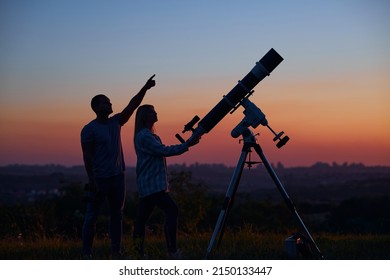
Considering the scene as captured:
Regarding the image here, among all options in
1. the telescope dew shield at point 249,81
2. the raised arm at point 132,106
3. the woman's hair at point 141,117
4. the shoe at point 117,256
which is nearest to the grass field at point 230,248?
the shoe at point 117,256

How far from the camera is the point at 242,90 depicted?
658 centimetres

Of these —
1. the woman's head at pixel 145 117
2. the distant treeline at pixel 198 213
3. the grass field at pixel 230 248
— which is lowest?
the distant treeline at pixel 198 213

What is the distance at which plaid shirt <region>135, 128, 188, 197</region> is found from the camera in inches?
263

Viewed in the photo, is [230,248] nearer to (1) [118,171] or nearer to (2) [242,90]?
(1) [118,171]

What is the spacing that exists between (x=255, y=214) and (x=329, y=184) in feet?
132

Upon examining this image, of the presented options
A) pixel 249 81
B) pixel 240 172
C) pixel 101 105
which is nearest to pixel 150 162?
pixel 101 105

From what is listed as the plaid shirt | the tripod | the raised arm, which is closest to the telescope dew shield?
the tripod

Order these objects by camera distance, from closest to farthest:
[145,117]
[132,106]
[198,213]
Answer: [145,117] < [132,106] < [198,213]

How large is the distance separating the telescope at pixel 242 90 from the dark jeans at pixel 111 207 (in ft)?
3.84

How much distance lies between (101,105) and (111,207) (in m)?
1.28

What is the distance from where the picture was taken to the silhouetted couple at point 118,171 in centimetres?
675

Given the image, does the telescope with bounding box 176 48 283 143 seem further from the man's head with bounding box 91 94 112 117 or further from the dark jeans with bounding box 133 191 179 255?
the man's head with bounding box 91 94 112 117

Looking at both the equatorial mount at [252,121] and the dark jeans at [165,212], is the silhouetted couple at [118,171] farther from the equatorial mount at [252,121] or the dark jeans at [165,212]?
the equatorial mount at [252,121]
